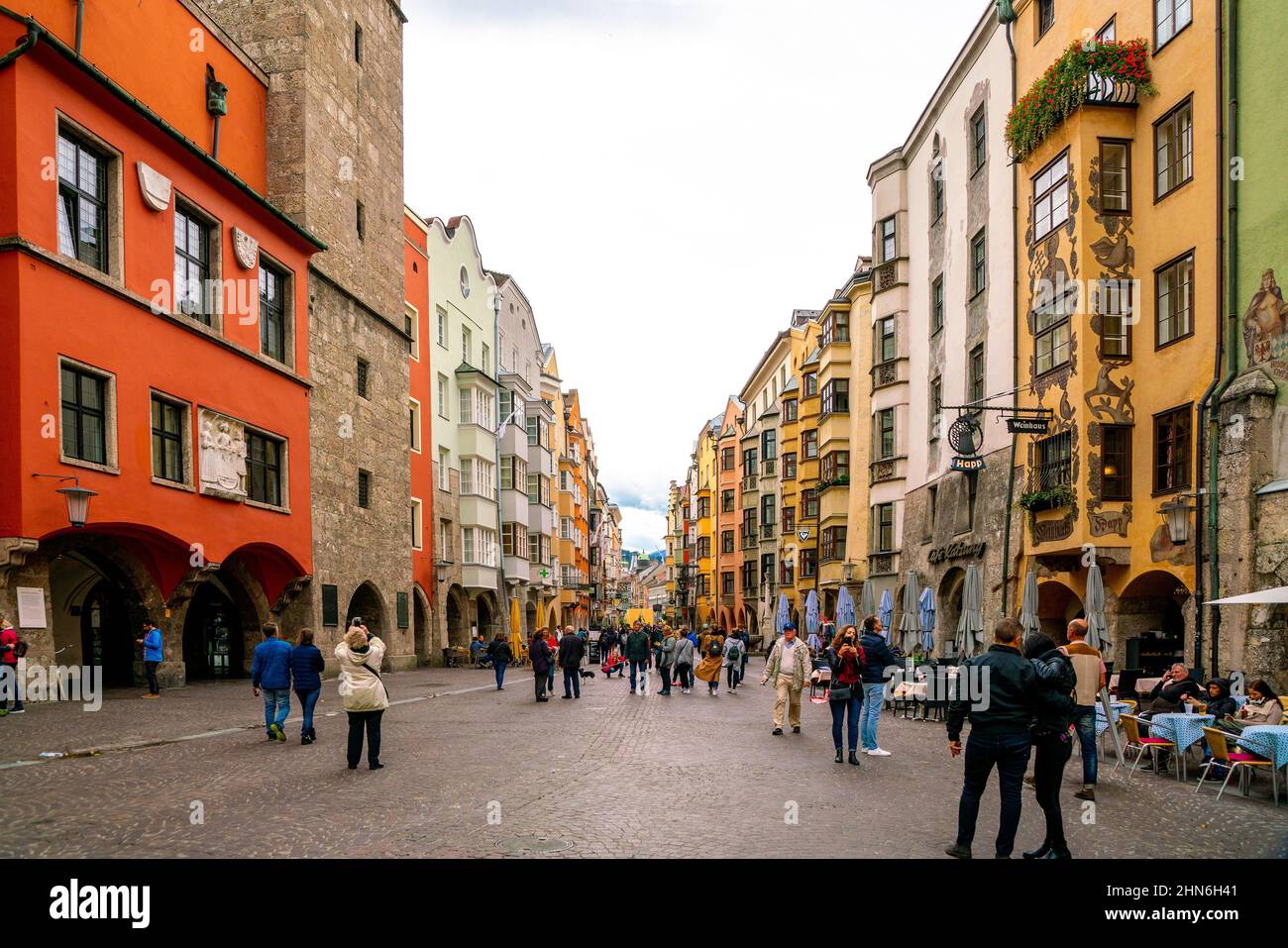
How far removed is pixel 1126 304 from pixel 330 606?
21746 millimetres

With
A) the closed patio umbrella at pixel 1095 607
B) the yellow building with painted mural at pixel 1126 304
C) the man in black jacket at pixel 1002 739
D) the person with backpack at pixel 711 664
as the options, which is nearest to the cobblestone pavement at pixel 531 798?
the man in black jacket at pixel 1002 739

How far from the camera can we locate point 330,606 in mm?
28266

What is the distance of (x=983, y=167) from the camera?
2870 cm

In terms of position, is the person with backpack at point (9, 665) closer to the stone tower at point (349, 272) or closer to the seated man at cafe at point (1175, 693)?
the stone tower at point (349, 272)

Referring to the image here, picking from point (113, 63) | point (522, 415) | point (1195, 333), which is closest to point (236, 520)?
point (113, 63)

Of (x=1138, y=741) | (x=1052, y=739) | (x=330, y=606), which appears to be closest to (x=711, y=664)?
(x=330, y=606)

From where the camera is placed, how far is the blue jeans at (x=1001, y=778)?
23.9ft

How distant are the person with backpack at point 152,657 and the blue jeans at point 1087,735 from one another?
666 inches

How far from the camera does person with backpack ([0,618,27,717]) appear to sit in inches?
605

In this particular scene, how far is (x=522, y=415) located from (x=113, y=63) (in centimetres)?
3067

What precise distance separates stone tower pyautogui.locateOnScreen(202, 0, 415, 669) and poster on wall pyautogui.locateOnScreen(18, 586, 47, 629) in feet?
33.7

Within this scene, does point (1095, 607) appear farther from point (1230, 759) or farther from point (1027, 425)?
point (1230, 759)
